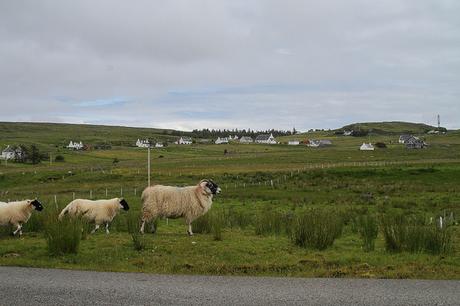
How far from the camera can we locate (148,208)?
61.8 ft

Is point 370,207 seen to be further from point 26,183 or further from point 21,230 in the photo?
point 26,183

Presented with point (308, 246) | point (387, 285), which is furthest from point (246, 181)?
point (387, 285)

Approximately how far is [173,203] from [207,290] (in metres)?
8.94

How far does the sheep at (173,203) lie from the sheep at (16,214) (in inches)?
166

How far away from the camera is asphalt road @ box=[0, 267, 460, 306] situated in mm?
9414

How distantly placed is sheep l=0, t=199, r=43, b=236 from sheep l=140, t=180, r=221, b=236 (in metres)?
4.21

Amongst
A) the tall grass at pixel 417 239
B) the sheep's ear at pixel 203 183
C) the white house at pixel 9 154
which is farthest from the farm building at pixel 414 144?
the tall grass at pixel 417 239

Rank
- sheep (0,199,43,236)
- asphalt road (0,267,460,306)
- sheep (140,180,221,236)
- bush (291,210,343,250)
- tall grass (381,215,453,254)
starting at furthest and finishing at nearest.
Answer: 1. sheep (140,180,221,236)
2. sheep (0,199,43,236)
3. bush (291,210,343,250)
4. tall grass (381,215,453,254)
5. asphalt road (0,267,460,306)

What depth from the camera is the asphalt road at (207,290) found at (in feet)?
30.9

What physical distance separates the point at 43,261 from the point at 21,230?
22.2 ft

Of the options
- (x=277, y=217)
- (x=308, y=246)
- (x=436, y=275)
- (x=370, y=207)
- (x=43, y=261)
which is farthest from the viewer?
(x=370, y=207)

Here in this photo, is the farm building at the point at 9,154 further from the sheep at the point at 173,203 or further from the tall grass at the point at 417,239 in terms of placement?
the tall grass at the point at 417,239

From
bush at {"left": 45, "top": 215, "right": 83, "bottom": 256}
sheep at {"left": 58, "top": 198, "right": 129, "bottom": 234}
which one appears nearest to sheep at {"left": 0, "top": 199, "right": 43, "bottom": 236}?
sheep at {"left": 58, "top": 198, "right": 129, "bottom": 234}

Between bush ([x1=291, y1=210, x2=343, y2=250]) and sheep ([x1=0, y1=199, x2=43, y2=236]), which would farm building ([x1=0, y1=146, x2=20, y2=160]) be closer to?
sheep ([x1=0, y1=199, x2=43, y2=236])
